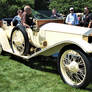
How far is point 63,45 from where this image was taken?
3.90 m

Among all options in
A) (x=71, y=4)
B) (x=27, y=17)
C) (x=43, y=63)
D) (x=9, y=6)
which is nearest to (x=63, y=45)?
(x=43, y=63)

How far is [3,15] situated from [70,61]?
1372 cm

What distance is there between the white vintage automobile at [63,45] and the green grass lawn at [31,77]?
0.87ft

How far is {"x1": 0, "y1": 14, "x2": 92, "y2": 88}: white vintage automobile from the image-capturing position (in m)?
3.50

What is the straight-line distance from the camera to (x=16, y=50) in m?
5.41

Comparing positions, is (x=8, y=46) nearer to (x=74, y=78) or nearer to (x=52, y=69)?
(x=52, y=69)

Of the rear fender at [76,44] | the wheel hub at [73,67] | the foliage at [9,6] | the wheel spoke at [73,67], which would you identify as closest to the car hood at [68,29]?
the rear fender at [76,44]

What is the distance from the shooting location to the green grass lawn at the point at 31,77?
371cm

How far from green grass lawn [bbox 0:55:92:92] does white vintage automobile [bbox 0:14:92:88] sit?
0.27m

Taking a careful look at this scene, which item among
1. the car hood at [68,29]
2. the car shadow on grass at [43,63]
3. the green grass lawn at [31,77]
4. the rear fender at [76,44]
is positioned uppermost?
the car hood at [68,29]

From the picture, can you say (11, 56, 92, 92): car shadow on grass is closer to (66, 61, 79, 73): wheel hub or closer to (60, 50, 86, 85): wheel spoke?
(60, 50, 86, 85): wheel spoke

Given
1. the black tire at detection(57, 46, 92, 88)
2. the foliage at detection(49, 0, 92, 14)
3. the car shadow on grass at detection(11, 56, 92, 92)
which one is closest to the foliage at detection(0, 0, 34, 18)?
the foliage at detection(49, 0, 92, 14)

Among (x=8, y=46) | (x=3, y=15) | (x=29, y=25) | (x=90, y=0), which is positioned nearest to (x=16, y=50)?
(x=8, y=46)

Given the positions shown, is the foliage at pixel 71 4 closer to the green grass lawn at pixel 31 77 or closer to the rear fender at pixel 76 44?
the green grass lawn at pixel 31 77
